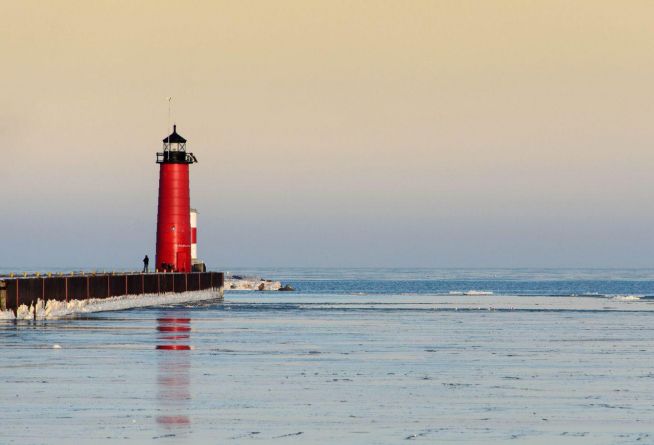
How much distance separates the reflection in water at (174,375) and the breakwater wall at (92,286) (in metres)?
6.68

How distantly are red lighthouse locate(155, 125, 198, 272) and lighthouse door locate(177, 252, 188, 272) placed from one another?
84mm

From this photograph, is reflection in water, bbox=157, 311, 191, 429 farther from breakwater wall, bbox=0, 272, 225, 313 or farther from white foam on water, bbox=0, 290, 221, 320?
white foam on water, bbox=0, 290, 221, 320

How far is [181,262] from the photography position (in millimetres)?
A: 85000

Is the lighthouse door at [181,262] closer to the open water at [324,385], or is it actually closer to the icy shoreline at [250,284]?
the open water at [324,385]

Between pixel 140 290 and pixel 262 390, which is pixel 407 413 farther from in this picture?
pixel 140 290

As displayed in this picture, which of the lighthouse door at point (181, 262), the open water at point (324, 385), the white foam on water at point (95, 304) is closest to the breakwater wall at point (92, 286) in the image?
the white foam on water at point (95, 304)

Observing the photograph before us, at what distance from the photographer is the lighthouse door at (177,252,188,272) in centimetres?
8419

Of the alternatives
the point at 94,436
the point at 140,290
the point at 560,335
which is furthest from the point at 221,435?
the point at 140,290

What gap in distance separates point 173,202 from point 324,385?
58351 mm

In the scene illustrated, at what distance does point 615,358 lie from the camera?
31.3m

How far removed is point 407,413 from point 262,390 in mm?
3880

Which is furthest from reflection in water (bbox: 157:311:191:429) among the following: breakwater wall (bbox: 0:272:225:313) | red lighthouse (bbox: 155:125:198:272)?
red lighthouse (bbox: 155:125:198:272)

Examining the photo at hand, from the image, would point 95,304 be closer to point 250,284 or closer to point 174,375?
point 174,375

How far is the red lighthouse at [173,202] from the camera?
82.0 m
